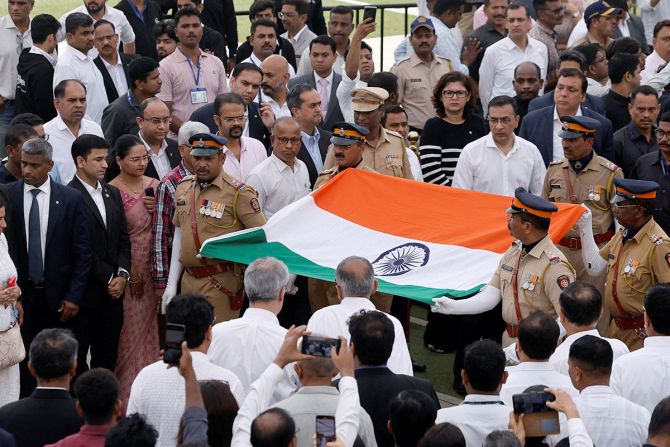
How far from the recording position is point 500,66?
12750mm

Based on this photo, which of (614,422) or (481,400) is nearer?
(481,400)

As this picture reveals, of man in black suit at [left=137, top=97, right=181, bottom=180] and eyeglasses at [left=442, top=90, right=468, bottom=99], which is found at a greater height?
eyeglasses at [left=442, top=90, right=468, bottom=99]

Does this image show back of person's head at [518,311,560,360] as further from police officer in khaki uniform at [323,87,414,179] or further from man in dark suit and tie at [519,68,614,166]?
man in dark suit and tie at [519,68,614,166]

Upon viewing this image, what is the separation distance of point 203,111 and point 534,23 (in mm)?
5144

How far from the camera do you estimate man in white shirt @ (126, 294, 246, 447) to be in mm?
6094

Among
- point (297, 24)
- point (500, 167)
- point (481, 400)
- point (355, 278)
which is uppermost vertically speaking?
point (297, 24)

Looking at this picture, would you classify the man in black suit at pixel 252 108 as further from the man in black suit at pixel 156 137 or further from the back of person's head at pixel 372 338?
the back of person's head at pixel 372 338

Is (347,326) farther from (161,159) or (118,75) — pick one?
(118,75)

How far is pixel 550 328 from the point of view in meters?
6.38

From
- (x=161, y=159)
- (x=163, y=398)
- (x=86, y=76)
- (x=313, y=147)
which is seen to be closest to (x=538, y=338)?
(x=163, y=398)

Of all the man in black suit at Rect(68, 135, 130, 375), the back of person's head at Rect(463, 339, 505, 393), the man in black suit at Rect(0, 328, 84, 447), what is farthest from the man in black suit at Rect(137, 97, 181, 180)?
the back of person's head at Rect(463, 339, 505, 393)

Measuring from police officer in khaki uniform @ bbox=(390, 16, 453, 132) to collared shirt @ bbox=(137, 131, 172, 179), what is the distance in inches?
121

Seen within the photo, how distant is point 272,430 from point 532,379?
1793 mm

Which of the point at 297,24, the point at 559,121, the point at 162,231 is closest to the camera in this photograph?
the point at 162,231
